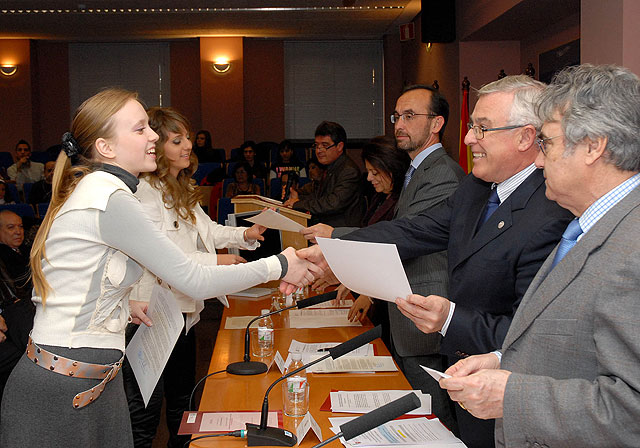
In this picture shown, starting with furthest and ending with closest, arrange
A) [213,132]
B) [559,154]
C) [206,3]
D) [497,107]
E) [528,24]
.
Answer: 1. [213,132]
2. [206,3]
3. [528,24]
4. [497,107]
5. [559,154]

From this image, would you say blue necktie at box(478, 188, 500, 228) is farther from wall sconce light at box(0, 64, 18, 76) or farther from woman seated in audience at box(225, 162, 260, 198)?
wall sconce light at box(0, 64, 18, 76)

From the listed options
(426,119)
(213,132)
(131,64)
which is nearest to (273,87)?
(213,132)

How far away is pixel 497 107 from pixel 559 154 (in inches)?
28.7

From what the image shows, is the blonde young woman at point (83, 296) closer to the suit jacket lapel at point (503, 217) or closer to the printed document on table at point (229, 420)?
the printed document on table at point (229, 420)

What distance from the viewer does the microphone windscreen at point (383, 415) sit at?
4.90 ft

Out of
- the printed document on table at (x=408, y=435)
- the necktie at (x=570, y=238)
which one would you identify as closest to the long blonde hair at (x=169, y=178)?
the printed document on table at (x=408, y=435)

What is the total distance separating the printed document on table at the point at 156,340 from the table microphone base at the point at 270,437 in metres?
0.40

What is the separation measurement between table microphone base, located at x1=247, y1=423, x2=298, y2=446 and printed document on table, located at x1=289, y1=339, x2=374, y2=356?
2.49 feet

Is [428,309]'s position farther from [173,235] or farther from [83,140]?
[173,235]

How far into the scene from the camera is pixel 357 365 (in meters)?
2.47

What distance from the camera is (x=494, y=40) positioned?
840 centimetres

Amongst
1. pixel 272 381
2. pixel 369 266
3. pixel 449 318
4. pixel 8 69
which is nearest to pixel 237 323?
pixel 272 381

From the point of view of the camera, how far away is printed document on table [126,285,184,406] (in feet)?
6.79

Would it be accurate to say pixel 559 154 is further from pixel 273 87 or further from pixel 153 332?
pixel 273 87
